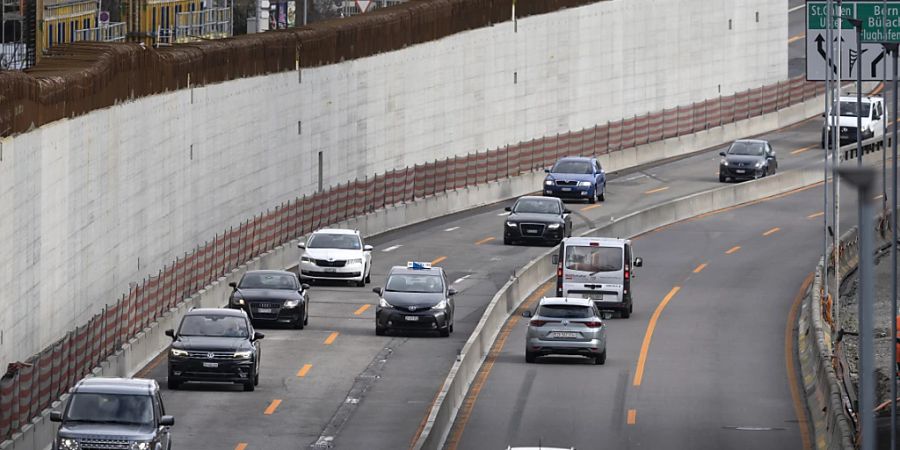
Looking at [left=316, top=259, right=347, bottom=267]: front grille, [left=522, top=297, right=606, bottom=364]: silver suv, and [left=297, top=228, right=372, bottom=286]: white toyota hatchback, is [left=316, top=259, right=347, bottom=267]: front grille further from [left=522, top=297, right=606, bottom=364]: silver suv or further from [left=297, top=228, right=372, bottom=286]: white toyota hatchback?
[left=522, top=297, right=606, bottom=364]: silver suv

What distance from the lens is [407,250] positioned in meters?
59.0

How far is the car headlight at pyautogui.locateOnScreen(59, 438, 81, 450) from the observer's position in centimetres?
2759

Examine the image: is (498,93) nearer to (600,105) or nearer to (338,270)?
(600,105)

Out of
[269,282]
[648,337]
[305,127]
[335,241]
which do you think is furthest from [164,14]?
[648,337]

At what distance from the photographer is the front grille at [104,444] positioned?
2750 cm

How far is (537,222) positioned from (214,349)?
24.3 meters

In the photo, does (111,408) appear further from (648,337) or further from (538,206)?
(538,206)

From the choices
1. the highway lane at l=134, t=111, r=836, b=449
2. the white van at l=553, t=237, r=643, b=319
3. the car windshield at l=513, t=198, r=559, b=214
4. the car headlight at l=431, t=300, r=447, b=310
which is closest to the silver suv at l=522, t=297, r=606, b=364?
the highway lane at l=134, t=111, r=836, b=449

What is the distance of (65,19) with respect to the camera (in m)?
72.2

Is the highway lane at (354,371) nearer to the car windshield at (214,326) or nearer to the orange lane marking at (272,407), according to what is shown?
the orange lane marking at (272,407)

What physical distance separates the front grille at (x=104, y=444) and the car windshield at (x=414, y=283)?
17976 mm

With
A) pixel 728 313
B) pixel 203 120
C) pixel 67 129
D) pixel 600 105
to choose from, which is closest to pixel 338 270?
pixel 203 120

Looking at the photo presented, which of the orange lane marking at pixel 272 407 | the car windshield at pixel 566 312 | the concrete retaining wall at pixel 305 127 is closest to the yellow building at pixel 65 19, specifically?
the concrete retaining wall at pixel 305 127

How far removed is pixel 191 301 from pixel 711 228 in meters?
26.6
